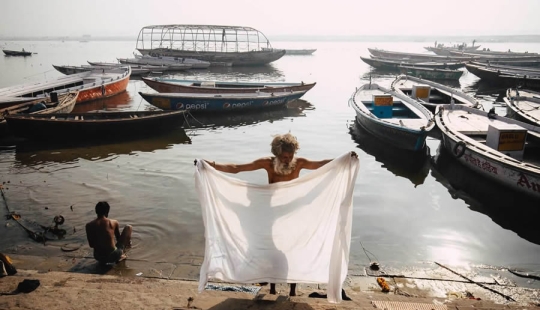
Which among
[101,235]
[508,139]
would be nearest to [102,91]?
[101,235]

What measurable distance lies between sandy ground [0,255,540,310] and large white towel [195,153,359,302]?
36 centimetres

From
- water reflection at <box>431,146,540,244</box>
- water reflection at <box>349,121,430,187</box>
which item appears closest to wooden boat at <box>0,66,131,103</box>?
water reflection at <box>349,121,430,187</box>

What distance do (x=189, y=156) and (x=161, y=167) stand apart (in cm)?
146

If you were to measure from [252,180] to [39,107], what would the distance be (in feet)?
35.3

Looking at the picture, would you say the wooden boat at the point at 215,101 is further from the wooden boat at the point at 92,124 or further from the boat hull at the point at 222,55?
the boat hull at the point at 222,55

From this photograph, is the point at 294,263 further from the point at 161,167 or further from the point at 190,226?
the point at 161,167

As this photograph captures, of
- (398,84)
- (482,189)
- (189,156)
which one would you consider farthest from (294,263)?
(398,84)

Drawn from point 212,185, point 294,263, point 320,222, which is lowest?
point 294,263

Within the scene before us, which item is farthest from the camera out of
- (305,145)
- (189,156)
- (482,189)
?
(305,145)

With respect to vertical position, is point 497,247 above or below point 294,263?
below

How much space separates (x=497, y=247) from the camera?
740 centimetres

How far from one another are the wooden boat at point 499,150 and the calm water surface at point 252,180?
1.80 ft

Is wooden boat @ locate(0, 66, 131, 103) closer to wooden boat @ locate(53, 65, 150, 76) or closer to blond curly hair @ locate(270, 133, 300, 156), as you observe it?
wooden boat @ locate(53, 65, 150, 76)

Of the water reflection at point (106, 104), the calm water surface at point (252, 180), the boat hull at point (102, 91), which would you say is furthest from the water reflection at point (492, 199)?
the boat hull at point (102, 91)
